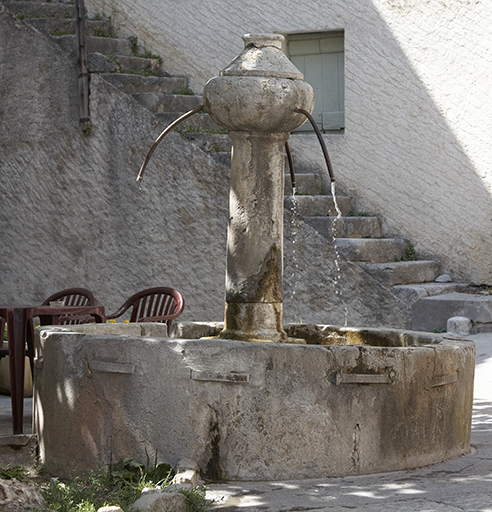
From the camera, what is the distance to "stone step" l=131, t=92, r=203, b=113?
8664 mm

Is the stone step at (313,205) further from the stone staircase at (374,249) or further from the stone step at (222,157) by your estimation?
the stone step at (222,157)

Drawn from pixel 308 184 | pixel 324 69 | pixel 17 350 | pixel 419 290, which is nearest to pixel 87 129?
pixel 308 184

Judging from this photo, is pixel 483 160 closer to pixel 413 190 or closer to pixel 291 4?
pixel 413 190

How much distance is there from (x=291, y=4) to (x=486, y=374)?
4.53 meters

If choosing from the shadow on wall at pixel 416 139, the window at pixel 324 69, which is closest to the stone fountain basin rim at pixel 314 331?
the shadow on wall at pixel 416 139

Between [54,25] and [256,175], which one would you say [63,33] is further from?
[256,175]

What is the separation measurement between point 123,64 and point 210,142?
62.3 inches

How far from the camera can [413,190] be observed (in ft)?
26.6

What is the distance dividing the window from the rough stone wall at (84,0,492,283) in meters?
0.24

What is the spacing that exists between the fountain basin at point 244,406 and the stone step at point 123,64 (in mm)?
5446

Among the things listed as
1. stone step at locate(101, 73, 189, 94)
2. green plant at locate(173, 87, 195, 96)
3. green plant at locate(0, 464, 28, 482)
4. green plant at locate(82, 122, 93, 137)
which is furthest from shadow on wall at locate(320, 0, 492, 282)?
green plant at locate(0, 464, 28, 482)

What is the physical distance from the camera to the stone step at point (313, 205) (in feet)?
26.2

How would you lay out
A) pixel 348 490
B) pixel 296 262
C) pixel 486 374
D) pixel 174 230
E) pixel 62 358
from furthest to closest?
pixel 174 230 < pixel 296 262 < pixel 486 374 < pixel 62 358 < pixel 348 490

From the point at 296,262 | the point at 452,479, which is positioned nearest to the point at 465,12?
the point at 296,262
